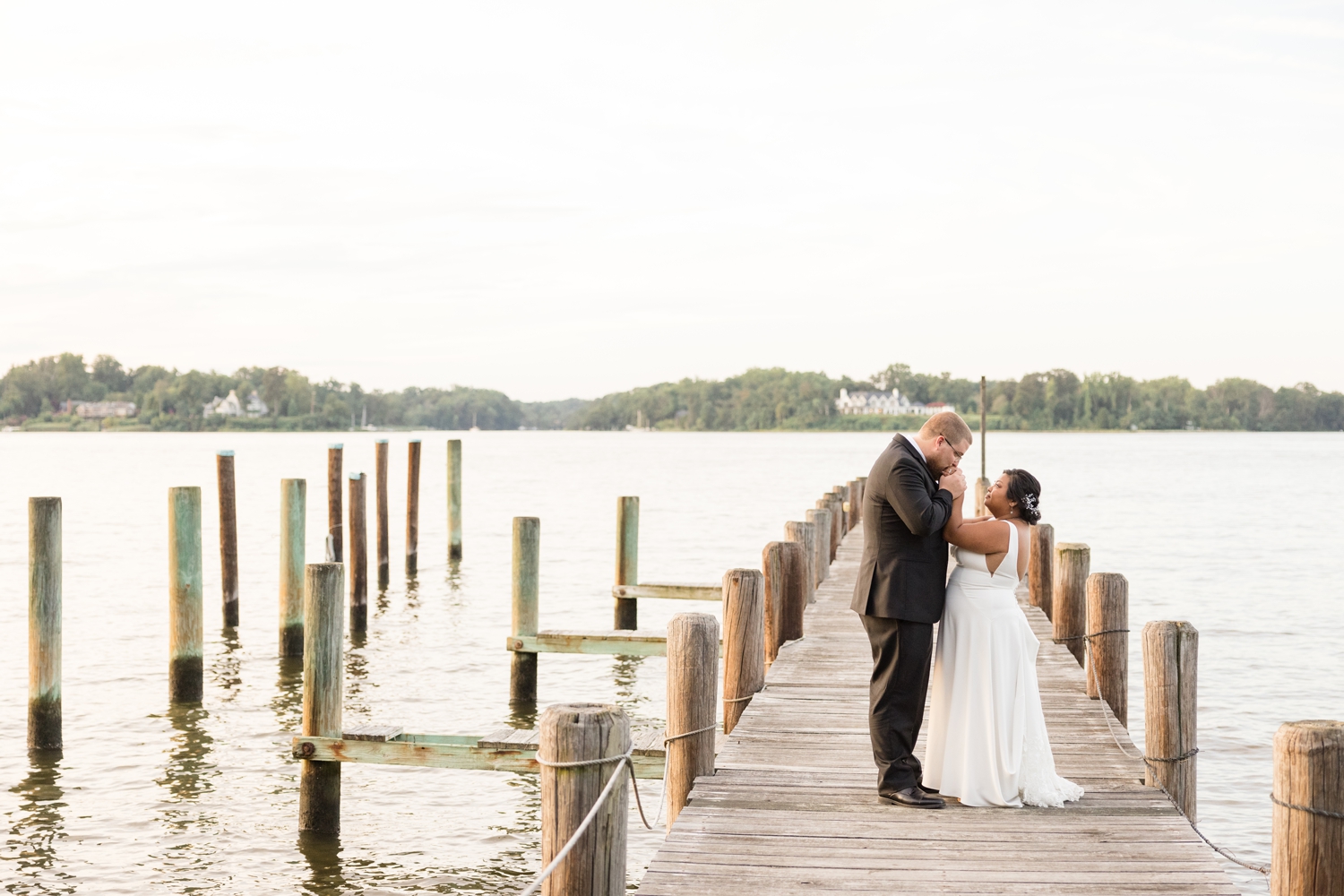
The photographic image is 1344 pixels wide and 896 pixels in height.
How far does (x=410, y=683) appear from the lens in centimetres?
1564

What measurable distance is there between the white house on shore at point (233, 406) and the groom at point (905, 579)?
17684 cm

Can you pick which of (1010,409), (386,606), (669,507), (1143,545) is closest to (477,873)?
(386,606)

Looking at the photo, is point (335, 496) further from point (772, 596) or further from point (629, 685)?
point (772, 596)

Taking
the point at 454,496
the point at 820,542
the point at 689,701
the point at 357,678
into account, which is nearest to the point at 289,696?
Answer: the point at 357,678

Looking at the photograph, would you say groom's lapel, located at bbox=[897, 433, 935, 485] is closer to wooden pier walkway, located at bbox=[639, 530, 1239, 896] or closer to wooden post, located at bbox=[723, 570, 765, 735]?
wooden post, located at bbox=[723, 570, 765, 735]

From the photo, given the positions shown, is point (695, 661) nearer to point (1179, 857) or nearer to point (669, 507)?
point (1179, 857)

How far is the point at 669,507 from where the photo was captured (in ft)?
165

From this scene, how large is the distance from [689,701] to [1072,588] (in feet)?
13.6

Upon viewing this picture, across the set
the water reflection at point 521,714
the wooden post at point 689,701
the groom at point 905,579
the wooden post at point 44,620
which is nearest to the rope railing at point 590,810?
the wooden post at point 689,701

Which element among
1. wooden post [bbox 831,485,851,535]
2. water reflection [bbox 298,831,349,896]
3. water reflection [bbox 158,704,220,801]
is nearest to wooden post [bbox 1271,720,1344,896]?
water reflection [bbox 298,831,349,896]

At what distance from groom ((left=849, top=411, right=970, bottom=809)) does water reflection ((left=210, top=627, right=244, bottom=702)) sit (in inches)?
416

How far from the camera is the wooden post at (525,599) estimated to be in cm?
1318

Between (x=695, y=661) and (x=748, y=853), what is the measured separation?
2.92 ft

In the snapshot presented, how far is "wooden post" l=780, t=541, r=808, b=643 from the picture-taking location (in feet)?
30.8
